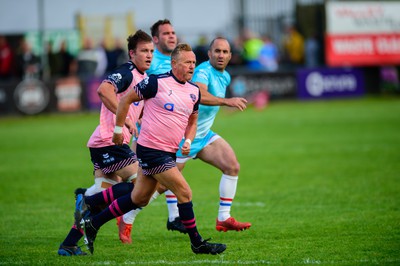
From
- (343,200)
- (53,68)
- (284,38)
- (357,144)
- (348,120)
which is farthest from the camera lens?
(284,38)

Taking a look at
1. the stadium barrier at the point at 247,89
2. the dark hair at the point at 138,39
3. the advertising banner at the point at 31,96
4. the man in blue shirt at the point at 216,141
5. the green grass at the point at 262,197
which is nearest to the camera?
the green grass at the point at 262,197

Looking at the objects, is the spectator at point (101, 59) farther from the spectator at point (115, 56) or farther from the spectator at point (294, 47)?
the spectator at point (294, 47)

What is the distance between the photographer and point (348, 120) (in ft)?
77.7

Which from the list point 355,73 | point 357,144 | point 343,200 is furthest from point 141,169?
point 355,73

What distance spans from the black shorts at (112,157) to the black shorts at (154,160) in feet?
3.22

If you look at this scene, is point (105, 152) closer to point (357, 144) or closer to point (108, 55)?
point (357, 144)

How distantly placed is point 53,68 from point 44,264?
22.5m

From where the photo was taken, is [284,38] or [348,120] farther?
[284,38]

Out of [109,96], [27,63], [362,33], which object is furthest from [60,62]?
[109,96]

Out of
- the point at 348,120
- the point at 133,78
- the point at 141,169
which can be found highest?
the point at 133,78

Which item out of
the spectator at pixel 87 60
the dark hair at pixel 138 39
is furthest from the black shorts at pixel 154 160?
the spectator at pixel 87 60

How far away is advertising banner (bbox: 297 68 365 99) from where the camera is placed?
30.6 m

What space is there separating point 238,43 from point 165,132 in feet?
80.8

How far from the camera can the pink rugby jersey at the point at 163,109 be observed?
26.0ft
